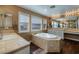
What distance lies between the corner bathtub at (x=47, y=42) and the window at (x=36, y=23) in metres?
0.16

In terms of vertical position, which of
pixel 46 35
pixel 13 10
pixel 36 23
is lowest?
pixel 46 35

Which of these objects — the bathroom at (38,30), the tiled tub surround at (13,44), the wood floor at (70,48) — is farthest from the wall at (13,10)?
the wood floor at (70,48)

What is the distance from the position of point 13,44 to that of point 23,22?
471 mm

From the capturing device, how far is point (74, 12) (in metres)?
1.91

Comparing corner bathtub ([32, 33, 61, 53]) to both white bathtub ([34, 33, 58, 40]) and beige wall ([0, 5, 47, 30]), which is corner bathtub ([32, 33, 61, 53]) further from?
beige wall ([0, 5, 47, 30])

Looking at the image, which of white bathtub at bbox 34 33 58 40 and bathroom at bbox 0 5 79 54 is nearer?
bathroom at bbox 0 5 79 54

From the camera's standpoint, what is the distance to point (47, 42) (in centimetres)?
193

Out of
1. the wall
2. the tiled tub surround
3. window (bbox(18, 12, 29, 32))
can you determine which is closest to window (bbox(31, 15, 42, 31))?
window (bbox(18, 12, 29, 32))

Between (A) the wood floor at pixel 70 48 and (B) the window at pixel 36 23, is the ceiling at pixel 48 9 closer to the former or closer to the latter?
(B) the window at pixel 36 23

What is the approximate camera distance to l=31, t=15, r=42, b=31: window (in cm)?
203

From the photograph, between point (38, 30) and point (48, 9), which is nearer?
point (48, 9)

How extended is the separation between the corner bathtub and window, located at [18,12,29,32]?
252 millimetres

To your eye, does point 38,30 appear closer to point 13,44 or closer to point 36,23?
point 36,23

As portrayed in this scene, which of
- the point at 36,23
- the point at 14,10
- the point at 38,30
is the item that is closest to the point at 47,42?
the point at 38,30
